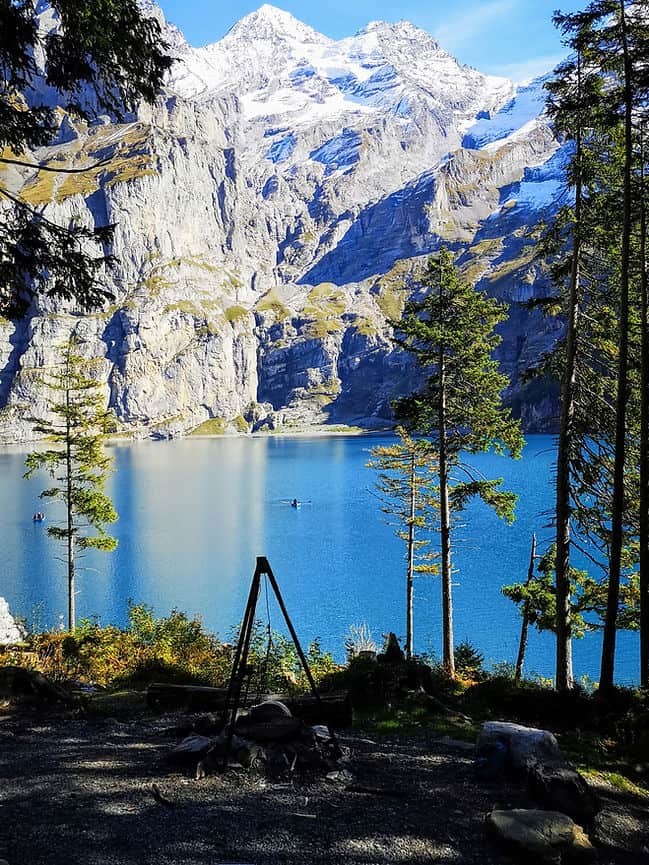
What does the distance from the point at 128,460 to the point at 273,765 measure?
15160 centimetres

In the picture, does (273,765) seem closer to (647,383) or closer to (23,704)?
(23,704)

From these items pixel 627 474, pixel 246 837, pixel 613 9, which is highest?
pixel 613 9

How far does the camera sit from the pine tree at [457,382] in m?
17.7

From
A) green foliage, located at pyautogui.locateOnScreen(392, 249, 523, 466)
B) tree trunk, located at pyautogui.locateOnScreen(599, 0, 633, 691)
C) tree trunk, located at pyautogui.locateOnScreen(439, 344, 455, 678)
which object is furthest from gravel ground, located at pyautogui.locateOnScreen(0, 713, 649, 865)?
green foliage, located at pyautogui.locateOnScreen(392, 249, 523, 466)

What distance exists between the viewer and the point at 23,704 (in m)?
9.23

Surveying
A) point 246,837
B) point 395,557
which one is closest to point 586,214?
point 246,837

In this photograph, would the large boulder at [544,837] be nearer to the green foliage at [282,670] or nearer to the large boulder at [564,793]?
the large boulder at [564,793]

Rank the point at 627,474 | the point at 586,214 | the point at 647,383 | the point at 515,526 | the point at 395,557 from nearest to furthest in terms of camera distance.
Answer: the point at 647,383 → the point at 586,214 → the point at 627,474 → the point at 395,557 → the point at 515,526

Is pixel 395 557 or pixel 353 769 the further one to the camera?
pixel 395 557

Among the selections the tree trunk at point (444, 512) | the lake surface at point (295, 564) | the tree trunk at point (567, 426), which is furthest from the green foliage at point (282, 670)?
the lake surface at point (295, 564)

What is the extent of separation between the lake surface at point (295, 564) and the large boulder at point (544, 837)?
11439 millimetres

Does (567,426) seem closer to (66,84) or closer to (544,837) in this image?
(544,837)

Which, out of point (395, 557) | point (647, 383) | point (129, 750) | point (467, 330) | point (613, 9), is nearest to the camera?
point (129, 750)

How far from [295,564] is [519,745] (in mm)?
44465
